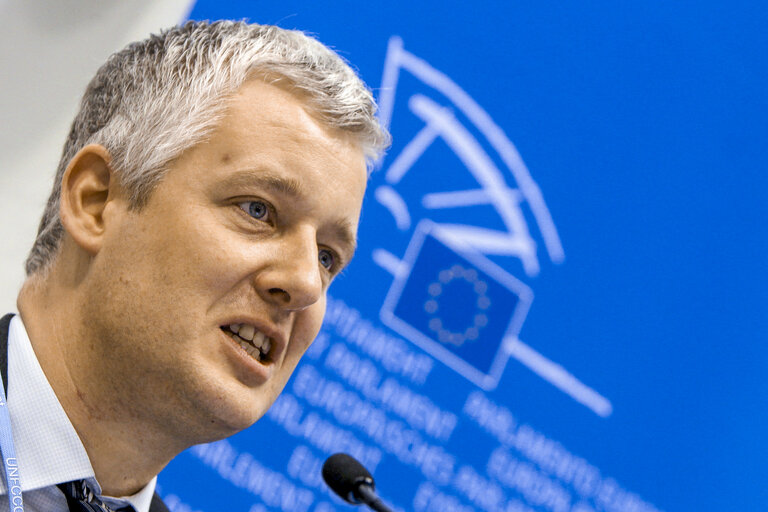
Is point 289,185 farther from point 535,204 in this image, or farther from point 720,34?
point 720,34

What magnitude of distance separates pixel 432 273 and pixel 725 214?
108 centimetres

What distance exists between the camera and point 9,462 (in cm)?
114

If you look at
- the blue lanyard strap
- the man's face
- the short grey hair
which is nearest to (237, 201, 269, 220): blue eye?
the man's face

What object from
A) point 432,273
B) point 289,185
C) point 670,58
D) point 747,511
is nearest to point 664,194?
point 670,58

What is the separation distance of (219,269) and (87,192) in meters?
0.27

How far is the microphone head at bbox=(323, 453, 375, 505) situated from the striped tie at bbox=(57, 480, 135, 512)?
39cm

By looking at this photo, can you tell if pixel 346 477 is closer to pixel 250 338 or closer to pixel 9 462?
pixel 250 338

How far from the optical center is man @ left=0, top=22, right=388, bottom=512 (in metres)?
1.25

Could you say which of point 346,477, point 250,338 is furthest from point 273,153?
point 346,477

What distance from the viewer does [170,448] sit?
1.35 metres

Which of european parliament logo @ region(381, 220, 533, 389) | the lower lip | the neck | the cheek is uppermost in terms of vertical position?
european parliament logo @ region(381, 220, 533, 389)

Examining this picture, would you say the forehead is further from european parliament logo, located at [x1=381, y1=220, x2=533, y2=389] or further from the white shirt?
european parliament logo, located at [x1=381, y1=220, x2=533, y2=389]

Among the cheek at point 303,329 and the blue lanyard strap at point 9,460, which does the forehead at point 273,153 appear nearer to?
the cheek at point 303,329

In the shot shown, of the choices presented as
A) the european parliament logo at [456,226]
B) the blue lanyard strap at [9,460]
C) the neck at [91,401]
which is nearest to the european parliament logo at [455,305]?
the european parliament logo at [456,226]
